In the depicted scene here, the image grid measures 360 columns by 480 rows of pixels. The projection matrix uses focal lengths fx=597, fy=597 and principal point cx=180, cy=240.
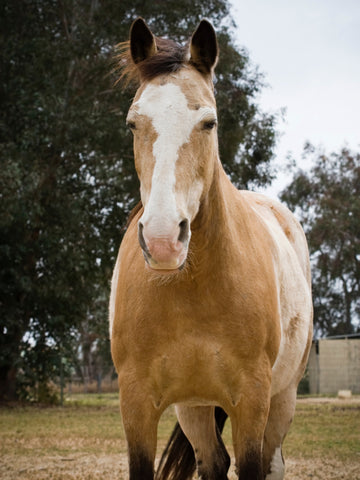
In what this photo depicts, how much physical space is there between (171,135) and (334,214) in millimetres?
31270

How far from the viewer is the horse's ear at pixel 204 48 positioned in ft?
8.95

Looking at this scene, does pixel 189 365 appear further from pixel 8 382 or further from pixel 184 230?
pixel 8 382

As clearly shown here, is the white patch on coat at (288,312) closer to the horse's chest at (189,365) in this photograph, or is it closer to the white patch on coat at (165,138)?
the horse's chest at (189,365)

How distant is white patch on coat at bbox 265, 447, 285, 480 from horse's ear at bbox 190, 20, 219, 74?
8.56 ft

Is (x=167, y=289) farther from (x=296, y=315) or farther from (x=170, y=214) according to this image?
(x=296, y=315)

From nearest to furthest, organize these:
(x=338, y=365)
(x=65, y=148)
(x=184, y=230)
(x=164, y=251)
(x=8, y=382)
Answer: (x=164, y=251)
(x=184, y=230)
(x=65, y=148)
(x=8, y=382)
(x=338, y=365)

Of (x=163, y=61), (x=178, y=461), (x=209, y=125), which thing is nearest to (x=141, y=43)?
(x=163, y=61)

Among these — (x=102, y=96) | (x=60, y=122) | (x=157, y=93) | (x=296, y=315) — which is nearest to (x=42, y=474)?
(x=296, y=315)

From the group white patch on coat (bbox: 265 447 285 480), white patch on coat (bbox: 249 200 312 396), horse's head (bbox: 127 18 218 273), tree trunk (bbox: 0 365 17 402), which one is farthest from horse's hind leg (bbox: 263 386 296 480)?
tree trunk (bbox: 0 365 17 402)

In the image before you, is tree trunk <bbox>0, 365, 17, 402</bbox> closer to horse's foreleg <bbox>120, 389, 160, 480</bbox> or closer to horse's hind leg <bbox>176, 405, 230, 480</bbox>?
horse's hind leg <bbox>176, 405, 230, 480</bbox>

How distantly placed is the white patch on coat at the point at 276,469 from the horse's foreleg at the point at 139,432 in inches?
53.3

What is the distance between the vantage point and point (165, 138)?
2.43 m

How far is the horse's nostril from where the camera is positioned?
2.26 metres

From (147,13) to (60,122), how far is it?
421 centimetres
